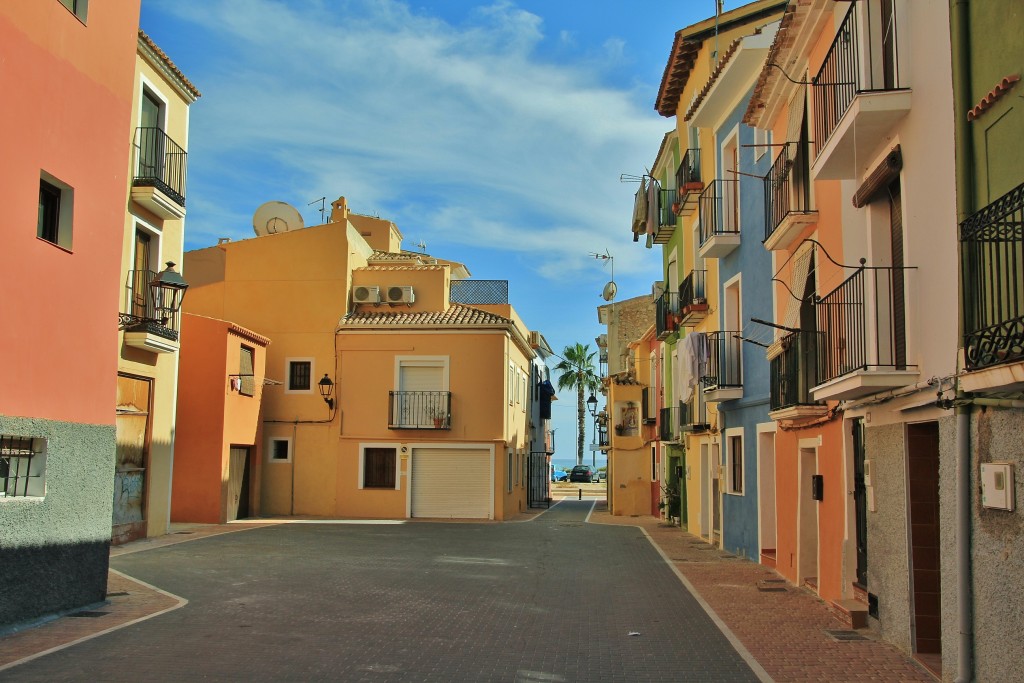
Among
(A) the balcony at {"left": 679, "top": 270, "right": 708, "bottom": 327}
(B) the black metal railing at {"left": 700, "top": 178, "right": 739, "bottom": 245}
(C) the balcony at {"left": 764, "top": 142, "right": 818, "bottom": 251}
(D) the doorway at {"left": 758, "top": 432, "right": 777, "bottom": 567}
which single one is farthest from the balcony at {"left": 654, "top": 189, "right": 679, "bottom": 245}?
(C) the balcony at {"left": 764, "top": 142, "right": 818, "bottom": 251}

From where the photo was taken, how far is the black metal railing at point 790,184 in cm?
1355

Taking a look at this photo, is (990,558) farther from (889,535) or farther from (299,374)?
(299,374)

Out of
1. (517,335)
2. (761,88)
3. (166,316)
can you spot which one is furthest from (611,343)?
(761,88)

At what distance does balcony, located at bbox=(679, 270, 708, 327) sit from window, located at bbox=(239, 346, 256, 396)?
12.1 metres

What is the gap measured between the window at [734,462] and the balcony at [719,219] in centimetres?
380

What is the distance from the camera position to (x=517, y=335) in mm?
33562

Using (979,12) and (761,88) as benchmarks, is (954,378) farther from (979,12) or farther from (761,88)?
(761,88)

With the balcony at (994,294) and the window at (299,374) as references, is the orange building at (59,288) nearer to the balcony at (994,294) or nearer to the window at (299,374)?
the balcony at (994,294)

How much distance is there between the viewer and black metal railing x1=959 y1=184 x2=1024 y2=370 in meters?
6.19

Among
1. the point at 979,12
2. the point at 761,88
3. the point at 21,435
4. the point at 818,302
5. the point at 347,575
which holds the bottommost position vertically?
the point at 347,575

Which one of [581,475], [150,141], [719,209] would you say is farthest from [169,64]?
[581,475]

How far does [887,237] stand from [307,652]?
7.04m

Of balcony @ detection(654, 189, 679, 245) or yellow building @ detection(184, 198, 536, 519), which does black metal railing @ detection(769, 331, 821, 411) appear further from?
yellow building @ detection(184, 198, 536, 519)

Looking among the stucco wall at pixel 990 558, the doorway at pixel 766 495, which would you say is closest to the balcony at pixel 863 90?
the stucco wall at pixel 990 558
